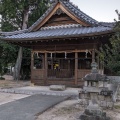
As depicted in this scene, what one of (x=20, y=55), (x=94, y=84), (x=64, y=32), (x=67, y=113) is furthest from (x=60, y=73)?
(x=20, y=55)

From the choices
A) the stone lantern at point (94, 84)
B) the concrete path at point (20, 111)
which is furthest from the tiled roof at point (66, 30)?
the concrete path at point (20, 111)

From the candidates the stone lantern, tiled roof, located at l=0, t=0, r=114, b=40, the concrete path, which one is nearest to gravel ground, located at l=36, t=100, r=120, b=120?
the concrete path

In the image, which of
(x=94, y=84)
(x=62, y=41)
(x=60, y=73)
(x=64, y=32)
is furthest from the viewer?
(x=60, y=73)

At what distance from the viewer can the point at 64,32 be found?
48.1 feet

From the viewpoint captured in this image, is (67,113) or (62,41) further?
(62,41)

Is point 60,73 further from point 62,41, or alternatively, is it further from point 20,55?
point 20,55

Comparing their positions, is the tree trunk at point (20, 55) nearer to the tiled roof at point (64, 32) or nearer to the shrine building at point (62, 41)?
the shrine building at point (62, 41)

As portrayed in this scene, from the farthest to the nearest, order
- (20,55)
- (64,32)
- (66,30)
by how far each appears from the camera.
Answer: (20,55), (66,30), (64,32)

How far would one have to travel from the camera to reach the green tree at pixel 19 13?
2328cm

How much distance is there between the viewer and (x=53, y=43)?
15539 mm

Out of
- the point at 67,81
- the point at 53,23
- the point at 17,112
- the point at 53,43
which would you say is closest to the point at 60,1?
the point at 53,23

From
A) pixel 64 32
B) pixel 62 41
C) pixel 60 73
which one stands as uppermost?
pixel 64 32

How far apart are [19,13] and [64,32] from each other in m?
12.4

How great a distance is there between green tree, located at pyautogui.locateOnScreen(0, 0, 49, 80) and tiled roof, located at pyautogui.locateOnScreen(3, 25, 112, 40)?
25.8 feet
